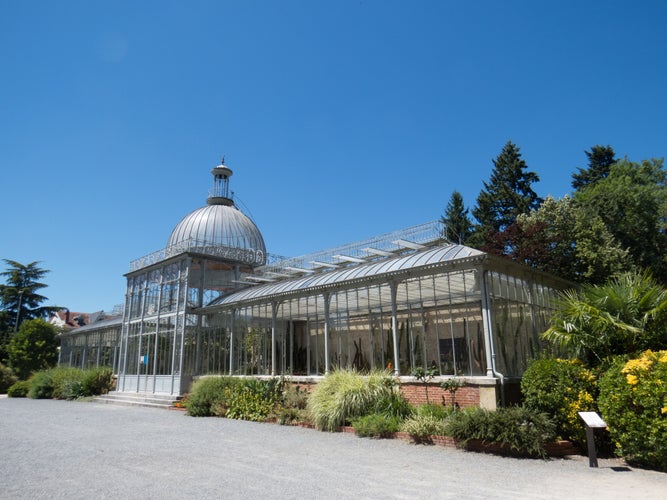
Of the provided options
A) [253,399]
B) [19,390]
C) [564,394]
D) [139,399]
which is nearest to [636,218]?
[564,394]

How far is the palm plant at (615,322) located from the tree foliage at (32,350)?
40.4m

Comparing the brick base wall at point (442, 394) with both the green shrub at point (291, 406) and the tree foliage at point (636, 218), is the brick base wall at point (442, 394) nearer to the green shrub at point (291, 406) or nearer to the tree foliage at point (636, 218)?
the green shrub at point (291, 406)

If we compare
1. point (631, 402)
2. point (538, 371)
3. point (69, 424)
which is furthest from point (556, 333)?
point (69, 424)

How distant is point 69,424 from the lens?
14.6 m

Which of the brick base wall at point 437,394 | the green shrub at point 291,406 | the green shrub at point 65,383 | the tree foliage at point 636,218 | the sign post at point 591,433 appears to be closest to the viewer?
the sign post at point 591,433

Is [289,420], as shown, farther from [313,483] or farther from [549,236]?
[549,236]

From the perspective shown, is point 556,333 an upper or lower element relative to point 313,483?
upper

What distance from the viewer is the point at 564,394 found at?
938cm

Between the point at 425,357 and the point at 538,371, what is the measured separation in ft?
14.2

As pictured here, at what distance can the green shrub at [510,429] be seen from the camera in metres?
8.74

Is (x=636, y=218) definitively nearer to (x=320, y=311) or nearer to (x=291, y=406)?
(x=320, y=311)

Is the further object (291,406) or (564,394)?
(291,406)

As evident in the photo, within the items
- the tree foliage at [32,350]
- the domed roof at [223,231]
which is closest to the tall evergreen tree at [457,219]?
the domed roof at [223,231]

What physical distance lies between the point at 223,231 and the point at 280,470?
22.7 meters
